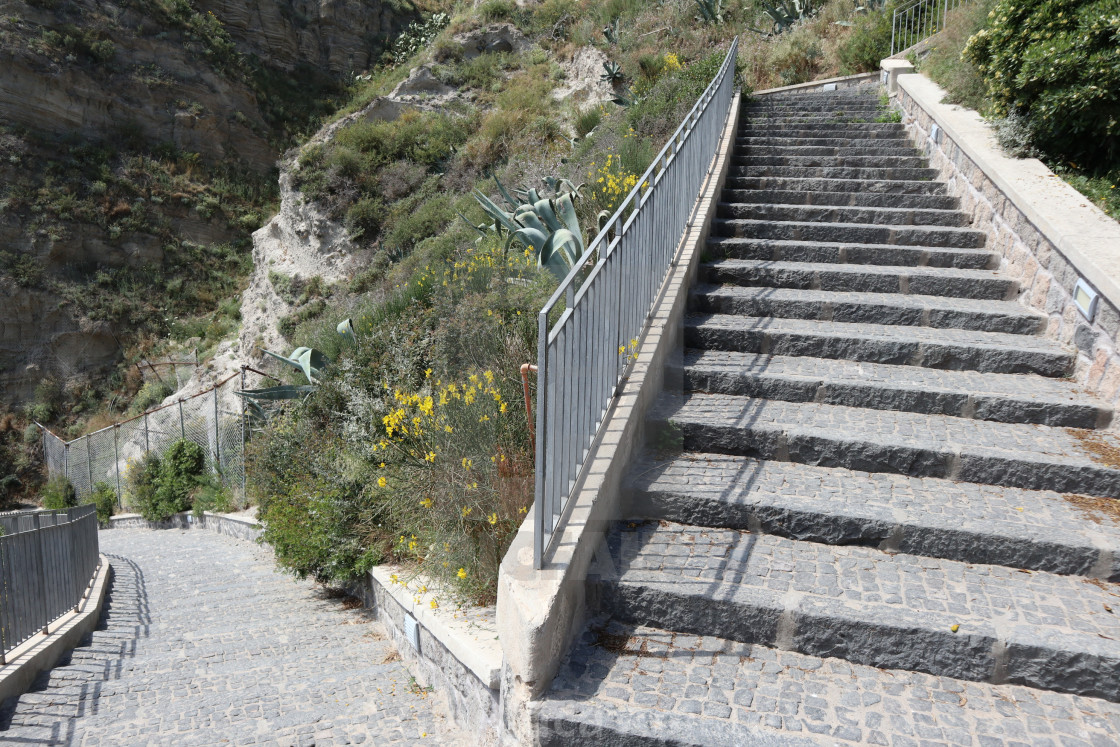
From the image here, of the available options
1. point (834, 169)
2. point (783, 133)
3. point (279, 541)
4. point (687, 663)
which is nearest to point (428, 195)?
point (783, 133)

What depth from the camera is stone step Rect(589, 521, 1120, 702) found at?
2842 mm

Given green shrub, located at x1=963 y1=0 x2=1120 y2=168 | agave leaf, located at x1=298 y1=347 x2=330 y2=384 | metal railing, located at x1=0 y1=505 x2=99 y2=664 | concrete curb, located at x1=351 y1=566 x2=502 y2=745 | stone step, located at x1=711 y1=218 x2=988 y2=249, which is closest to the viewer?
concrete curb, located at x1=351 y1=566 x2=502 y2=745

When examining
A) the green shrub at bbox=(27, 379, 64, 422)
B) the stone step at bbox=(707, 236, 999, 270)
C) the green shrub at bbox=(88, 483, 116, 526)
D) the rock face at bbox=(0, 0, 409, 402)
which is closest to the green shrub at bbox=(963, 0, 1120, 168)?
the stone step at bbox=(707, 236, 999, 270)

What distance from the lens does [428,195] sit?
1627cm

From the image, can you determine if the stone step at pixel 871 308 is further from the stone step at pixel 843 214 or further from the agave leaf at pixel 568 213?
the stone step at pixel 843 214

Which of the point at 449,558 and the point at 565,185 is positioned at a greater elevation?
the point at 565,185

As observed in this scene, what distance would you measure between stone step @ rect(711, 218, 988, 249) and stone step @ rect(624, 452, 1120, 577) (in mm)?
3259

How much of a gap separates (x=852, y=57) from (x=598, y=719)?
1351 cm

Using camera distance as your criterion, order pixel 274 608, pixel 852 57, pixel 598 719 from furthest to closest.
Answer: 1. pixel 852 57
2. pixel 274 608
3. pixel 598 719

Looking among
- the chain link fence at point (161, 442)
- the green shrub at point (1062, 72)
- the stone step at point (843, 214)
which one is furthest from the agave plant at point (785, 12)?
the chain link fence at point (161, 442)

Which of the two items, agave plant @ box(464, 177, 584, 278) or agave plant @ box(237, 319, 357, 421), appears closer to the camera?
agave plant @ box(464, 177, 584, 278)

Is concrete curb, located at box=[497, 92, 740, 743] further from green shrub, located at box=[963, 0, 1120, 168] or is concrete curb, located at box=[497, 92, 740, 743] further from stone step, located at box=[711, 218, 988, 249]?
green shrub, located at box=[963, 0, 1120, 168]

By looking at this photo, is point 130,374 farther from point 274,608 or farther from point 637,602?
point 637,602

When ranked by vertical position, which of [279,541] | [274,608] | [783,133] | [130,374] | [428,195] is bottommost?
[274,608]
